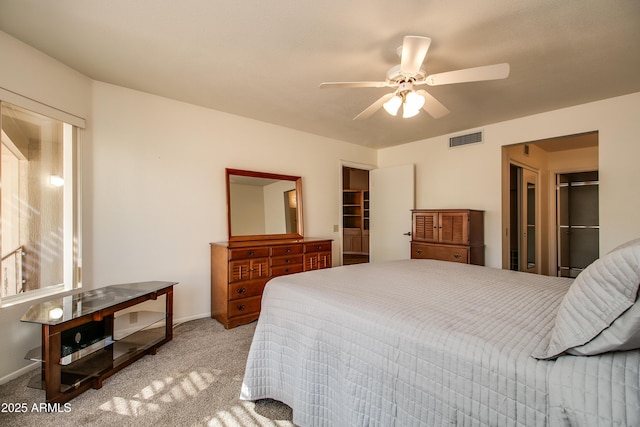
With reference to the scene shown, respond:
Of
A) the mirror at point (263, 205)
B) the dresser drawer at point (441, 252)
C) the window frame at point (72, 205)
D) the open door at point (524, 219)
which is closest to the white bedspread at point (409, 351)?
the dresser drawer at point (441, 252)

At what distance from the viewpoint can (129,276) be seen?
2.71m

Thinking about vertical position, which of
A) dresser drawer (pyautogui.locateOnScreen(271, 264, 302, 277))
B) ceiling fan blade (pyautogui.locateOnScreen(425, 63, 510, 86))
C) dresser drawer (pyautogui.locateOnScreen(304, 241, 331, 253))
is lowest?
dresser drawer (pyautogui.locateOnScreen(271, 264, 302, 277))

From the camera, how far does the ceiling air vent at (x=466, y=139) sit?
3838 millimetres

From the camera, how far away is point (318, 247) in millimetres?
3559

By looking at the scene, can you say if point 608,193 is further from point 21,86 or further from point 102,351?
point 21,86

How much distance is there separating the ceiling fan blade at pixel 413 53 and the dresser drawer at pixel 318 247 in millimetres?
2166

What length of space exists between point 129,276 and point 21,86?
1692 millimetres

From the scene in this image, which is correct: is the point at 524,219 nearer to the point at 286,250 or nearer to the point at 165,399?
the point at 286,250

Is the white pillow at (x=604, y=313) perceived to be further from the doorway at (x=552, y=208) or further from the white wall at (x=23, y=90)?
the doorway at (x=552, y=208)

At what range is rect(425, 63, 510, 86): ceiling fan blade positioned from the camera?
1.70 meters

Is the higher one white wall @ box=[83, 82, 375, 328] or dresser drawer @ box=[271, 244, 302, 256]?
white wall @ box=[83, 82, 375, 328]

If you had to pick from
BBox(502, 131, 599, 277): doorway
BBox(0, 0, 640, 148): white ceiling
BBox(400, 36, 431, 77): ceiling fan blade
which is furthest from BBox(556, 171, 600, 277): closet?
BBox(400, 36, 431, 77): ceiling fan blade

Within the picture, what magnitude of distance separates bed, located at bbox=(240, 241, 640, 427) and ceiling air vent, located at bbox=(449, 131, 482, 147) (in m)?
2.50

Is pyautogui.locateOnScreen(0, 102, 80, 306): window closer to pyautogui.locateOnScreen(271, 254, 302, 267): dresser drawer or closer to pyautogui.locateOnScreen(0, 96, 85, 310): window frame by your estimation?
pyautogui.locateOnScreen(0, 96, 85, 310): window frame
